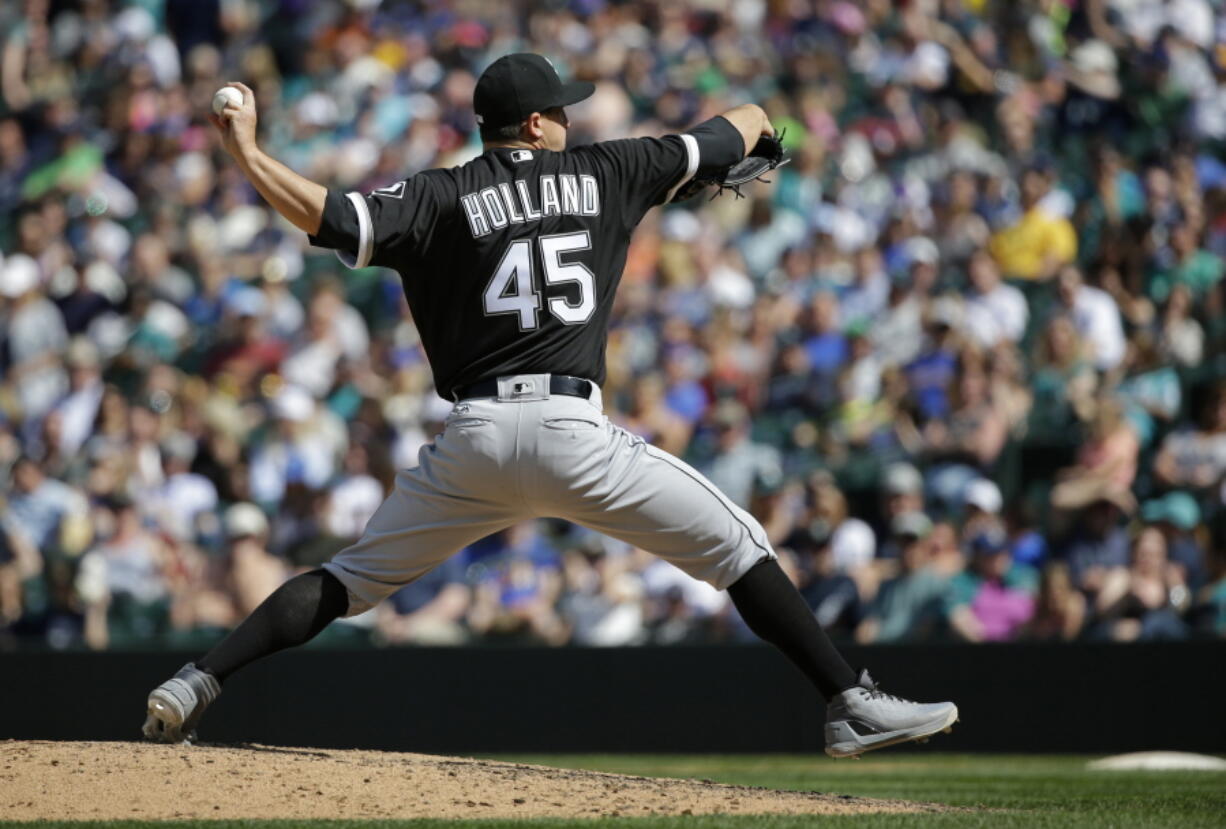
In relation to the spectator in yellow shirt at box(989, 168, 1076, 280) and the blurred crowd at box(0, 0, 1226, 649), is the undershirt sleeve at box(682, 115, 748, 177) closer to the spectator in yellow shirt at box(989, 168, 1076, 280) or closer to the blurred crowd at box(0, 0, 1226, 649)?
the blurred crowd at box(0, 0, 1226, 649)

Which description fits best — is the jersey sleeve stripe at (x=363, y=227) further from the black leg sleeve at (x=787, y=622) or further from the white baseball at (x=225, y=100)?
the black leg sleeve at (x=787, y=622)

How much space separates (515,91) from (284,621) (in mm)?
1624

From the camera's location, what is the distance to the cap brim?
5080mm

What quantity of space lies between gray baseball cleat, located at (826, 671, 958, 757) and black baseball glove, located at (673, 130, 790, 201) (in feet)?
4.91

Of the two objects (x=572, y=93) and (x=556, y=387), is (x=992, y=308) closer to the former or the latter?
(x=572, y=93)

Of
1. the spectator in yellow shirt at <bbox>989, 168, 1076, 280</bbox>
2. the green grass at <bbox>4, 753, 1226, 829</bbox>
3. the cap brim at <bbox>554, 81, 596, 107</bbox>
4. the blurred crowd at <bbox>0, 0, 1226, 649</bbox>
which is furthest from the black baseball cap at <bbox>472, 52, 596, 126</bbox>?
the spectator in yellow shirt at <bbox>989, 168, 1076, 280</bbox>

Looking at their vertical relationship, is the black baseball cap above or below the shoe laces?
above

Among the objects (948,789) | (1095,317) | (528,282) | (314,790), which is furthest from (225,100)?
(1095,317)

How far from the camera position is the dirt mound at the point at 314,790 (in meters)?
4.79

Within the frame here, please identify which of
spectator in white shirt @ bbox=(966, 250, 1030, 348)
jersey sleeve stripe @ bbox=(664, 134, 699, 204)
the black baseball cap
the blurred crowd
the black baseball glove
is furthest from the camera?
spectator in white shirt @ bbox=(966, 250, 1030, 348)

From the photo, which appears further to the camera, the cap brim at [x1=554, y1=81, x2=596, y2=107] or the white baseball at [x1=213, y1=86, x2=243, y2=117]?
the cap brim at [x1=554, y1=81, x2=596, y2=107]

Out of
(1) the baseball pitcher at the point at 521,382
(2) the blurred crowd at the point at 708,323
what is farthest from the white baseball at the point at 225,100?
(2) the blurred crowd at the point at 708,323

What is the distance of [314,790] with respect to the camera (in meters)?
4.92

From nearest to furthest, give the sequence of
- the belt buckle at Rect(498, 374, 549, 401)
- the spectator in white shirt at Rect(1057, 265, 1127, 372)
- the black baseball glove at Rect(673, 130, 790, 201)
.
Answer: the belt buckle at Rect(498, 374, 549, 401), the black baseball glove at Rect(673, 130, 790, 201), the spectator in white shirt at Rect(1057, 265, 1127, 372)
